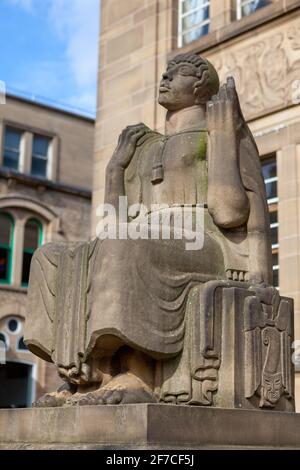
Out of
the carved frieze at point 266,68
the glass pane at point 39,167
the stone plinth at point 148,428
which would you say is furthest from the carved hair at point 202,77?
the glass pane at point 39,167

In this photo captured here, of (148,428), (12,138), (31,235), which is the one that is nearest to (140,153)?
(148,428)

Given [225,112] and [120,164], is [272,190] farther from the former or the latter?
[225,112]

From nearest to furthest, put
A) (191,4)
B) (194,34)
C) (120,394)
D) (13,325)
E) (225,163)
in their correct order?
1. (120,394)
2. (225,163)
3. (194,34)
4. (191,4)
5. (13,325)

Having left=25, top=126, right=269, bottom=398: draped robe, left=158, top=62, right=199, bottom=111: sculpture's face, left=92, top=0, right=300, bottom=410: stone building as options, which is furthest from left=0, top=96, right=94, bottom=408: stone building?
left=25, top=126, right=269, bottom=398: draped robe

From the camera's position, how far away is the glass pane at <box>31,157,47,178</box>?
1182 inches

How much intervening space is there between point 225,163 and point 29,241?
2314 cm

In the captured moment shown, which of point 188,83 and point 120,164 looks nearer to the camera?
point 188,83

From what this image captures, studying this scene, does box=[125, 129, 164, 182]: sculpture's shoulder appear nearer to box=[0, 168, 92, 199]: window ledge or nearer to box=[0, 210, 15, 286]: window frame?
box=[0, 210, 15, 286]: window frame

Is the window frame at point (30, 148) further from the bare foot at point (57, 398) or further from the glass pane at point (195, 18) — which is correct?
the bare foot at point (57, 398)

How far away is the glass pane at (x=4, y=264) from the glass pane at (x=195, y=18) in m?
13.9

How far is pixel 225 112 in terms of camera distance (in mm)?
6613

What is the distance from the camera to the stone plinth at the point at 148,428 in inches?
206

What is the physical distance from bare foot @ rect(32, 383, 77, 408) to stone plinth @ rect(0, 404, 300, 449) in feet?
0.42

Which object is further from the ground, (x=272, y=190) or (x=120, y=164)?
(x=272, y=190)
